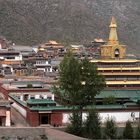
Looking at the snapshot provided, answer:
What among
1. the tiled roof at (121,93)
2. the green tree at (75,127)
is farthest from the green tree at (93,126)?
the tiled roof at (121,93)

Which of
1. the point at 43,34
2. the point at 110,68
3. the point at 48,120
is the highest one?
the point at 43,34

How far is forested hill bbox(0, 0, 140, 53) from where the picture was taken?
131m

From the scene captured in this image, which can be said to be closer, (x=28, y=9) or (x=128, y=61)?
(x=128, y=61)

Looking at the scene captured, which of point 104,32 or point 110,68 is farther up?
point 104,32

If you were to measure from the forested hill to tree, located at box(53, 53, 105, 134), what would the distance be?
8224 centimetres

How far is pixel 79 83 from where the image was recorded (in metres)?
43.9

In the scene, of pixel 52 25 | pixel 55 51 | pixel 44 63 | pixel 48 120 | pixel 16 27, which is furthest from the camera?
pixel 52 25

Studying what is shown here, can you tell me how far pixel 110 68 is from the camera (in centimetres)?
5675

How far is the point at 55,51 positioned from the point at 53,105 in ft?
192

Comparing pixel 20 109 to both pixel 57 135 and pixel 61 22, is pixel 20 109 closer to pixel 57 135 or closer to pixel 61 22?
pixel 57 135

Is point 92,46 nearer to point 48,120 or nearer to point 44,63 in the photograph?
point 44,63

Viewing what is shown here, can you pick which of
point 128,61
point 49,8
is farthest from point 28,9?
point 128,61

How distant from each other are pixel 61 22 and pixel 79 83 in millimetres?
98125

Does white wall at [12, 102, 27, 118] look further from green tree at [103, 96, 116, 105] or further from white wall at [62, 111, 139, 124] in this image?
green tree at [103, 96, 116, 105]
